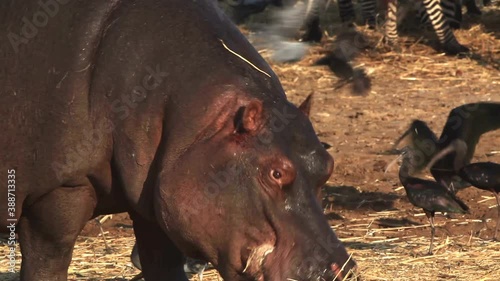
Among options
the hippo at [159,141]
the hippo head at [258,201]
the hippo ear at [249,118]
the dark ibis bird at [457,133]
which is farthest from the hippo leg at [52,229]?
the dark ibis bird at [457,133]

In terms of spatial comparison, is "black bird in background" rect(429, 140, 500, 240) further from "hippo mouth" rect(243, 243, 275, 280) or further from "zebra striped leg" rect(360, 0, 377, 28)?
"zebra striped leg" rect(360, 0, 377, 28)

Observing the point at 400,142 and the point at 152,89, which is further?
the point at 400,142

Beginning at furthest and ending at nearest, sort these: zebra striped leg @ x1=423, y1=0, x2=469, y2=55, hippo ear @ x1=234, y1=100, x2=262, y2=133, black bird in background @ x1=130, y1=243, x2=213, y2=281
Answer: zebra striped leg @ x1=423, y1=0, x2=469, y2=55
black bird in background @ x1=130, y1=243, x2=213, y2=281
hippo ear @ x1=234, y1=100, x2=262, y2=133

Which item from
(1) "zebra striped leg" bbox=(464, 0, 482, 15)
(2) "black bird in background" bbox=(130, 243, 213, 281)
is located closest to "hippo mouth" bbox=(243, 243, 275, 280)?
(2) "black bird in background" bbox=(130, 243, 213, 281)

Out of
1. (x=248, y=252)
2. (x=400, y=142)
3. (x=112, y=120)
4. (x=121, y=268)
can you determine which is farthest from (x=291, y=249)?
(x=400, y=142)

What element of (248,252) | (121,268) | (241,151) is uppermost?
(241,151)

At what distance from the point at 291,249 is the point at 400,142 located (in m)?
5.16

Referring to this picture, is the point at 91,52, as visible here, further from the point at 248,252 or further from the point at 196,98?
the point at 248,252

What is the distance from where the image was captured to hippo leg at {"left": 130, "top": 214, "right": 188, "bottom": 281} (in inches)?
187

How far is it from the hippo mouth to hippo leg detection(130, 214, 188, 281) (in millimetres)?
755

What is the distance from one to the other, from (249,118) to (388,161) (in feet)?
16.3

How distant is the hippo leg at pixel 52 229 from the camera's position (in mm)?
4293

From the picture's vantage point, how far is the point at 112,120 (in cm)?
421

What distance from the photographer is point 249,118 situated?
4.05 meters
